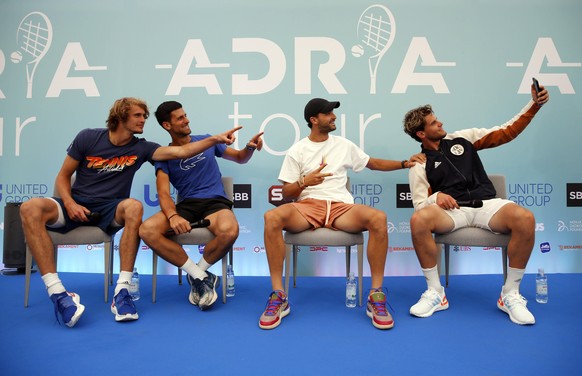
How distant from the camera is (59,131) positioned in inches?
150

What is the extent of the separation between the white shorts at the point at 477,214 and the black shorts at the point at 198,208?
1.50 metres

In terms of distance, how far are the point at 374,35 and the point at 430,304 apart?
2.41m

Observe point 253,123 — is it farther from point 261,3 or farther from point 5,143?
point 5,143

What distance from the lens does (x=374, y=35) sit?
12.1ft

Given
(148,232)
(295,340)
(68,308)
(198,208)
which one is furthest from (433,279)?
(68,308)

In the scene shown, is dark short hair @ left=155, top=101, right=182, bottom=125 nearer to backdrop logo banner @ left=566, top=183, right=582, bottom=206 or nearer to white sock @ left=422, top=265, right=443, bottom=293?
white sock @ left=422, top=265, right=443, bottom=293

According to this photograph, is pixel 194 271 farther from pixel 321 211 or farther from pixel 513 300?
pixel 513 300

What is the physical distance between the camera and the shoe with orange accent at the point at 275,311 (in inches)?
85.0

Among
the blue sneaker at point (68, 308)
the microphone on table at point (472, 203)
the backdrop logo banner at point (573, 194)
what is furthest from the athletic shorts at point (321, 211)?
the backdrop logo banner at point (573, 194)

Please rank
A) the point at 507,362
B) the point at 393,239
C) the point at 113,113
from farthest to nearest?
1. the point at 393,239
2. the point at 113,113
3. the point at 507,362

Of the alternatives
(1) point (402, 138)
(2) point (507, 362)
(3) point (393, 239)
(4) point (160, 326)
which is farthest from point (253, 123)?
(2) point (507, 362)

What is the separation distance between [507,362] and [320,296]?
4.36 ft

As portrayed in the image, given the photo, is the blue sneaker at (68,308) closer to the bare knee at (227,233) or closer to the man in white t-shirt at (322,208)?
the bare knee at (227,233)

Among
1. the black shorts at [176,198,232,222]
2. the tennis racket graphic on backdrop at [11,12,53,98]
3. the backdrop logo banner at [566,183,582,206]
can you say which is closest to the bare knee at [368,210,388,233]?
the black shorts at [176,198,232,222]
